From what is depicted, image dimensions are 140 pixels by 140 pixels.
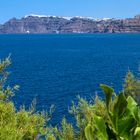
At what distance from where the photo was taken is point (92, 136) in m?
5.39

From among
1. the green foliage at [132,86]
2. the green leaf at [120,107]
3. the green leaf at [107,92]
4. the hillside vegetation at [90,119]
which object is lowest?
the green foliage at [132,86]

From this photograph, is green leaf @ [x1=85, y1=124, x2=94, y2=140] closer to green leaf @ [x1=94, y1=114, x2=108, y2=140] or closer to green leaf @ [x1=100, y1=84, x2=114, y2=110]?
green leaf @ [x1=94, y1=114, x2=108, y2=140]

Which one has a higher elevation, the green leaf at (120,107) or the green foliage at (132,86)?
the green leaf at (120,107)

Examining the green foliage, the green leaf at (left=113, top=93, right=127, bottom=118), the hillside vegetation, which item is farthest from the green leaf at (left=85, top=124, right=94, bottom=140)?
the green foliage

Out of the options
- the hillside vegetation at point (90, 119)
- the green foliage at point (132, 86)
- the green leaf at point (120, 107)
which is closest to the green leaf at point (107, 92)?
the hillside vegetation at point (90, 119)

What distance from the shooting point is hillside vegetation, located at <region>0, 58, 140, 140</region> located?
5375 millimetres

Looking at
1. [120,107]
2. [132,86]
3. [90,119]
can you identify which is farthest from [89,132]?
[132,86]

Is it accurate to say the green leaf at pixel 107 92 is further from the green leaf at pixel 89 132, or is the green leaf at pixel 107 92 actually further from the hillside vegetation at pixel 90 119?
the green leaf at pixel 89 132

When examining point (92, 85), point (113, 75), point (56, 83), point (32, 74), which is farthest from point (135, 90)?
point (32, 74)

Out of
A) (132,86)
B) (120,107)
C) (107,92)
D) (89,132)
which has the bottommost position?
(132,86)

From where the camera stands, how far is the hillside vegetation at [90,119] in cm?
538

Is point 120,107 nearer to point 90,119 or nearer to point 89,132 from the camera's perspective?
point 89,132

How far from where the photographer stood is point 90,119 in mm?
26688

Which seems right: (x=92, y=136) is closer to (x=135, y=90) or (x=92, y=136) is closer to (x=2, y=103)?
(x=2, y=103)
